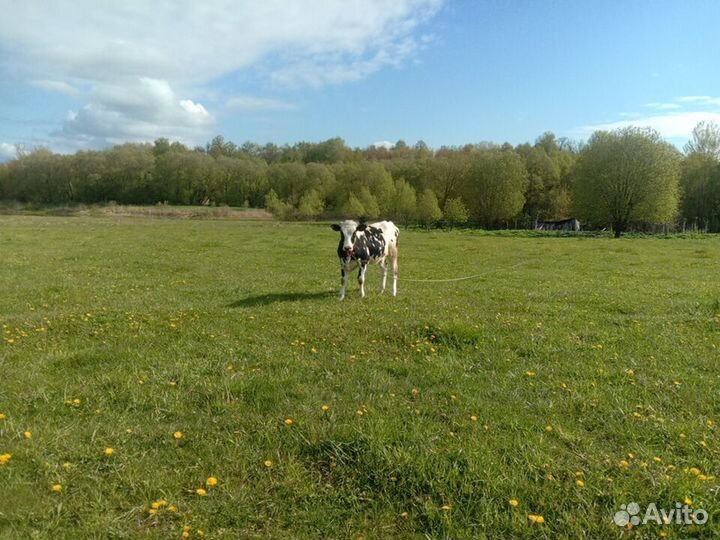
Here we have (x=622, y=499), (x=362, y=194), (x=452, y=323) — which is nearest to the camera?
(x=622, y=499)

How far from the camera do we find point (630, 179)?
62.0m

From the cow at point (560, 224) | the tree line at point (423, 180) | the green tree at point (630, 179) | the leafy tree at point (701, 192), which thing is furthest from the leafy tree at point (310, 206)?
the leafy tree at point (701, 192)

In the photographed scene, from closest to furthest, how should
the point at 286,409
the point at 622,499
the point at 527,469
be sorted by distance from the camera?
the point at 622,499
the point at 527,469
the point at 286,409

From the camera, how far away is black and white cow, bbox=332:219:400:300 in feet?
48.5

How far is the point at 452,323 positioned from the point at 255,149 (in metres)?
156

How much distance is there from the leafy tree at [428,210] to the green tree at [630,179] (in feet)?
83.4

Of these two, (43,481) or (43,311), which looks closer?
(43,481)

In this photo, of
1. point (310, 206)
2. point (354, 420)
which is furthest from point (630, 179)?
point (354, 420)

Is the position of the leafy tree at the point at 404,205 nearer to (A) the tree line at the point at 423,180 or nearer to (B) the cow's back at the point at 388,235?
(A) the tree line at the point at 423,180

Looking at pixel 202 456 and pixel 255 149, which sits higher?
pixel 255 149

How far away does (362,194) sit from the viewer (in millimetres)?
94438

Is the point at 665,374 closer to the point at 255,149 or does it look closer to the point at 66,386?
the point at 66,386

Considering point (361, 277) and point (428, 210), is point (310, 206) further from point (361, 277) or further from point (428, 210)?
point (361, 277)

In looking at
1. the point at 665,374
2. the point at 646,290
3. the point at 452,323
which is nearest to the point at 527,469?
the point at 665,374
